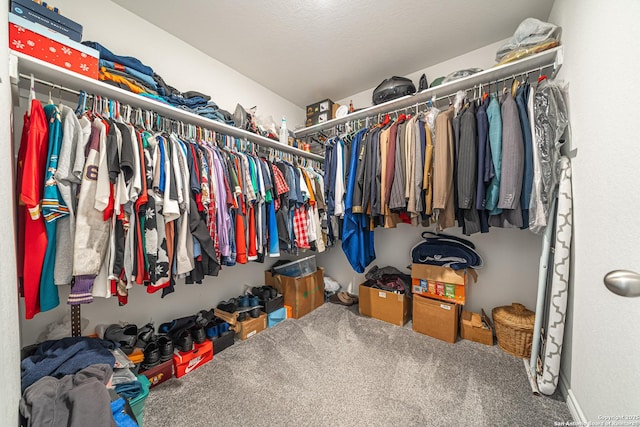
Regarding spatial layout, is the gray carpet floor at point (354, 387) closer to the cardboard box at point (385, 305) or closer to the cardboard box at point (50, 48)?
the cardboard box at point (385, 305)

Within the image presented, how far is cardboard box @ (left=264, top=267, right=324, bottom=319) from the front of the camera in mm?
2191

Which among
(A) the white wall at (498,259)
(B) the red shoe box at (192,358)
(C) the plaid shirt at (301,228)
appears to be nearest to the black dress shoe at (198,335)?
(B) the red shoe box at (192,358)

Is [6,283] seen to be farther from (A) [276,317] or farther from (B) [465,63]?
(B) [465,63]

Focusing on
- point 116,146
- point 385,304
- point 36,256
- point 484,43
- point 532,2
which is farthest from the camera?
point 385,304

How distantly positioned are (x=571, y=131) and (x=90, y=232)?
8.23 feet

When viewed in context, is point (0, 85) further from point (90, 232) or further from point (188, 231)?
point (188, 231)

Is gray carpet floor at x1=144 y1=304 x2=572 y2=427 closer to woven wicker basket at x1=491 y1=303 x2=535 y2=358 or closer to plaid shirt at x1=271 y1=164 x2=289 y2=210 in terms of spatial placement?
woven wicker basket at x1=491 y1=303 x2=535 y2=358

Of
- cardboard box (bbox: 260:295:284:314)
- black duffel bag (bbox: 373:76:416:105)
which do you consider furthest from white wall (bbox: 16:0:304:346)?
black duffel bag (bbox: 373:76:416:105)

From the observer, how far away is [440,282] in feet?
5.97

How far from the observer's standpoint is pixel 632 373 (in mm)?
732

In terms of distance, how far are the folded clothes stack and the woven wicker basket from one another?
2583 mm

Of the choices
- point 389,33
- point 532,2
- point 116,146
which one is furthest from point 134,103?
point 532,2

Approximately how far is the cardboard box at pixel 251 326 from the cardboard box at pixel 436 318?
1.31 m

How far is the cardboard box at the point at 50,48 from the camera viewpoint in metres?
0.96
